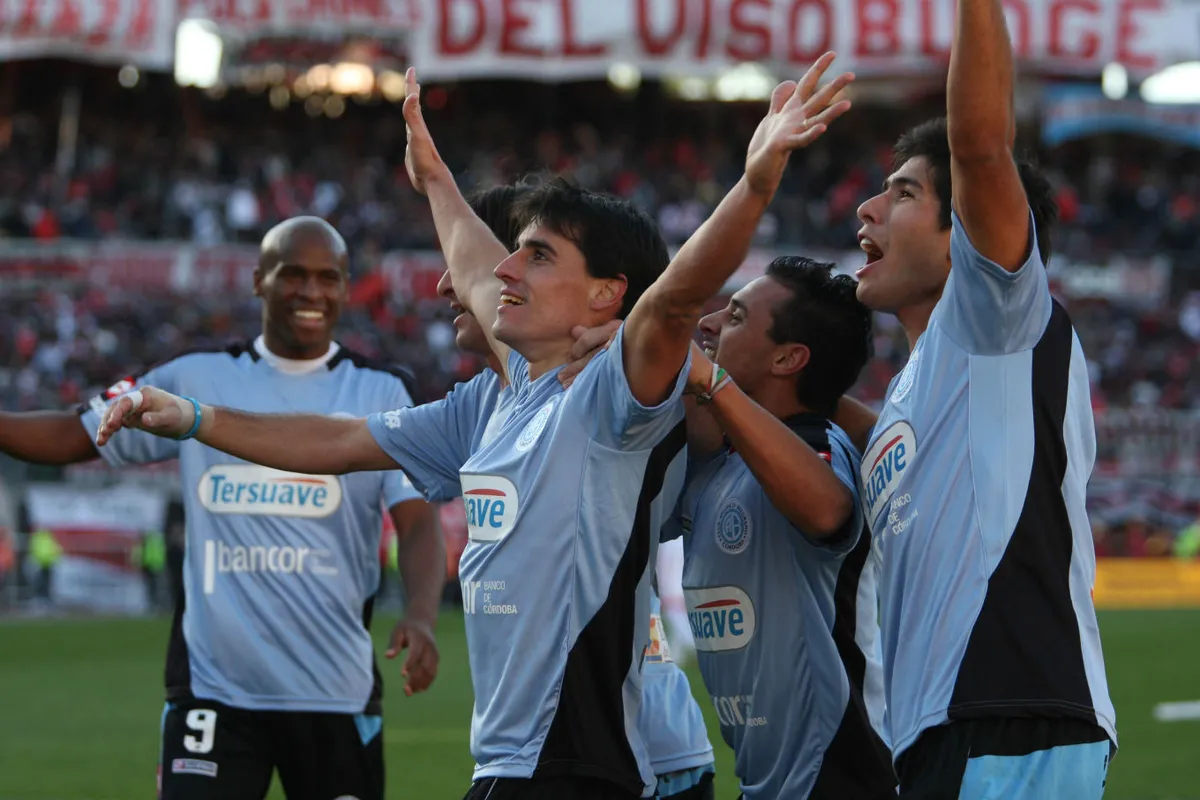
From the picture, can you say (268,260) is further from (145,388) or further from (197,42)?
(197,42)

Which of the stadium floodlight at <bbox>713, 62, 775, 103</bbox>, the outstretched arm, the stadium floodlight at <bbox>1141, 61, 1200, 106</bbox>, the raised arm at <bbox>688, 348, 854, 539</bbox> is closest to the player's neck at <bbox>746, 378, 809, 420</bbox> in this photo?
the raised arm at <bbox>688, 348, 854, 539</bbox>

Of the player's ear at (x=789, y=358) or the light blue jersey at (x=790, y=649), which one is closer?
the light blue jersey at (x=790, y=649)

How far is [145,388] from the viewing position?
4145 mm

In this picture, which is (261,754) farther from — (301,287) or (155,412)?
(155,412)

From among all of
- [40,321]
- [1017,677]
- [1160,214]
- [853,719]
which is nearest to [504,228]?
[853,719]

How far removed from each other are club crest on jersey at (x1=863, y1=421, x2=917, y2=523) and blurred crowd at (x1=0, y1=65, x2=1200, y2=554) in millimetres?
22474

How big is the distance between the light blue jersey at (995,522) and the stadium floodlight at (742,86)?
3301cm

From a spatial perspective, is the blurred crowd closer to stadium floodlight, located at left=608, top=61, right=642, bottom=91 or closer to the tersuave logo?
stadium floodlight, located at left=608, top=61, right=642, bottom=91

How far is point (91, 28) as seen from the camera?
27656mm

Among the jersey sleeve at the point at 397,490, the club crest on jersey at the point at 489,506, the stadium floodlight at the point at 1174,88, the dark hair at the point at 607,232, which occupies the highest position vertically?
the stadium floodlight at the point at 1174,88

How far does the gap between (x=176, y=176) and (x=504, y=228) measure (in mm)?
28956

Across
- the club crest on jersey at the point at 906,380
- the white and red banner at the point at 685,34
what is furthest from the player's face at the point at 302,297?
the white and red banner at the point at 685,34

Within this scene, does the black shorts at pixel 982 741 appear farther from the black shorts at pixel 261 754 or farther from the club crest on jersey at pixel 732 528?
the black shorts at pixel 261 754

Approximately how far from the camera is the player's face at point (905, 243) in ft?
12.5
